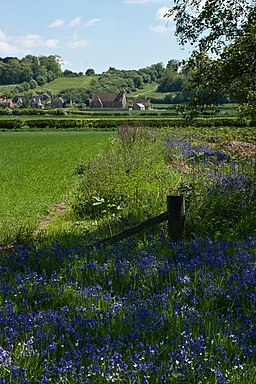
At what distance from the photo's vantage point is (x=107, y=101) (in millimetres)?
168750

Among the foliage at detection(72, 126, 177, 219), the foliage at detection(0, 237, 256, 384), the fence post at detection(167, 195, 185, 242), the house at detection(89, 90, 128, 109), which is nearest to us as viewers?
the foliage at detection(0, 237, 256, 384)

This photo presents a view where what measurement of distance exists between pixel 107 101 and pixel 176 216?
16624 cm


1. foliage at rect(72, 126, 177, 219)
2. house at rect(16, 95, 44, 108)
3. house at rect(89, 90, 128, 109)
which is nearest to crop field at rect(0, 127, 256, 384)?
foliage at rect(72, 126, 177, 219)

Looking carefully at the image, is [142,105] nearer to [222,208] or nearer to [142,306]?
[222,208]

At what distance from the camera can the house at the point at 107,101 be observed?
554 feet

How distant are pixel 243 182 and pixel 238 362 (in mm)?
6017

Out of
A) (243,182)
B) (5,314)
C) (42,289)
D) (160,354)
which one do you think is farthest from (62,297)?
(243,182)

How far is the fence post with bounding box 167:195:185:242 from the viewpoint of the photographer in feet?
20.1

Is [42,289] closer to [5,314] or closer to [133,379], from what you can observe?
[5,314]

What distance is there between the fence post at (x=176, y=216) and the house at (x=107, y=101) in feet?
541

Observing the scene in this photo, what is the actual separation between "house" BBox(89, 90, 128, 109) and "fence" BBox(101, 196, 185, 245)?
165m

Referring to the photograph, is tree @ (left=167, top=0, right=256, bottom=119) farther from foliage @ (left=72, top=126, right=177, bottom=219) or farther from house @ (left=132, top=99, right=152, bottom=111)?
house @ (left=132, top=99, right=152, bottom=111)

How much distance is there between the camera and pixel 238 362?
3312 millimetres

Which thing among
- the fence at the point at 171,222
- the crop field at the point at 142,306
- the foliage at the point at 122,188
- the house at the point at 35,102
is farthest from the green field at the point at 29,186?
the house at the point at 35,102
